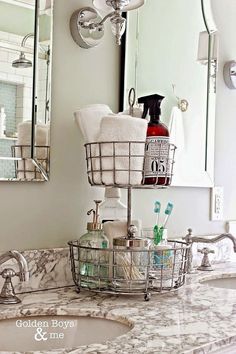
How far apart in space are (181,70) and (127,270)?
81cm

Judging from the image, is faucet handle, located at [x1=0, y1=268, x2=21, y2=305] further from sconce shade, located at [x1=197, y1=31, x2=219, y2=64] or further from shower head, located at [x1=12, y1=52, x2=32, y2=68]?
sconce shade, located at [x1=197, y1=31, x2=219, y2=64]

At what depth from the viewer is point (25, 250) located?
1.30 m

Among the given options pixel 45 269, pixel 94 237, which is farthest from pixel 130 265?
pixel 45 269

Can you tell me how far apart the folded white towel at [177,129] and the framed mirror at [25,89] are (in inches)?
20.7

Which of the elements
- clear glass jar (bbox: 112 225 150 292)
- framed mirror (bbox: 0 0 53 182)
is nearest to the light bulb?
framed mirror (bbox: 0 0 53 182)

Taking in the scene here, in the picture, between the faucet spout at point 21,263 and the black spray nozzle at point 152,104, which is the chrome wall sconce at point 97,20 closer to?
the black spray nozzle at point 152,104

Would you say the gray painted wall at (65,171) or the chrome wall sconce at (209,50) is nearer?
the gray painted wall at (65,171)

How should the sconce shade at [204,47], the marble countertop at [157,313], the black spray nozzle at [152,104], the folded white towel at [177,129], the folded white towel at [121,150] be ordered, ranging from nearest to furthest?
the marble countertop at [157,313], the folded white towel at [121,150], the black spray nozzle at [152,104], the folded white towel at [177,129], the sconce shade at [204,47]

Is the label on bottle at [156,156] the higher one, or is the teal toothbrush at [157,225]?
the label on bottle at [156,156]

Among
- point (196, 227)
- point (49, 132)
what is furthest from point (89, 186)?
point (196, 227)

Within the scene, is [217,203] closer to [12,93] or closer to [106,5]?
[106,5]

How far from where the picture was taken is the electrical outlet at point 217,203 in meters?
1.92

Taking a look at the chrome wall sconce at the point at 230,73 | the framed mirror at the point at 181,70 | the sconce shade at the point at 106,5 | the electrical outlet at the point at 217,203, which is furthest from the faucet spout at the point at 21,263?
the chrome wall sconce at the point at 230,73

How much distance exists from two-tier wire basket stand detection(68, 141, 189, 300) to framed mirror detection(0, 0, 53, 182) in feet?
0.43
